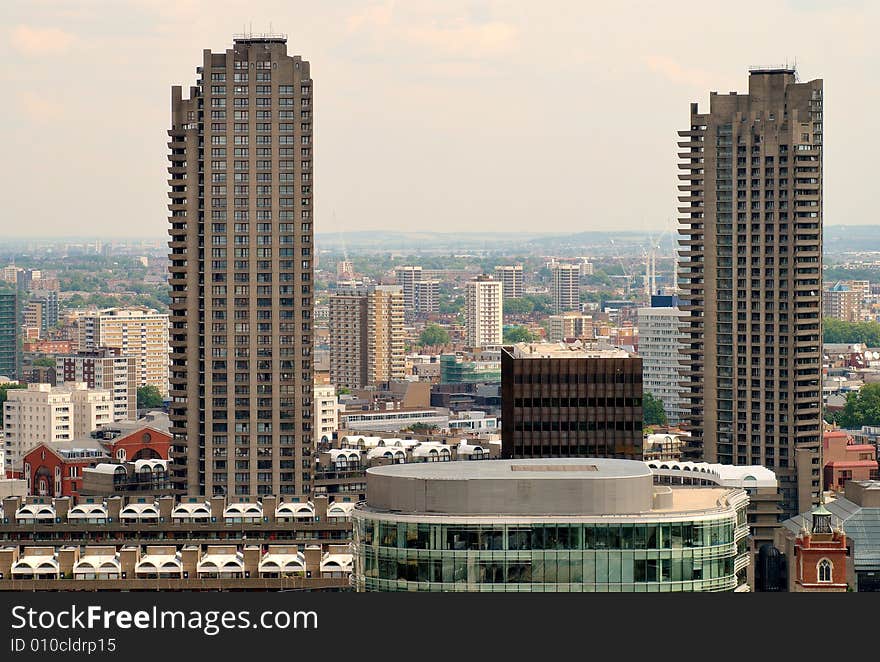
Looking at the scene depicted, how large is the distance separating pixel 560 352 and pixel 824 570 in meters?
30.0

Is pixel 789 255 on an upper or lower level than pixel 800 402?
upper

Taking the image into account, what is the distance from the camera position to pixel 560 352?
117 m

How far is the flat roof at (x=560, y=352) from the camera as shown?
114 m

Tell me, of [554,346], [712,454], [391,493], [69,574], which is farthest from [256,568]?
[712,454]

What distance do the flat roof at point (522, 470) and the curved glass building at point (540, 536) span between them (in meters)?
0.13

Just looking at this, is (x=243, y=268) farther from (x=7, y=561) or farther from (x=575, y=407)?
(x=7, y=561)

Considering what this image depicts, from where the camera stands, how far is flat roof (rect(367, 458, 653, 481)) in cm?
6500

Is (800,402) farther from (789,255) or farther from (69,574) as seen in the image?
(69,574)

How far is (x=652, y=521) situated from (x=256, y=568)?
41.5 m

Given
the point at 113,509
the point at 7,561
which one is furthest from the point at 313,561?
the point at 113,509

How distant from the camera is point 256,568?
102812 millimetres

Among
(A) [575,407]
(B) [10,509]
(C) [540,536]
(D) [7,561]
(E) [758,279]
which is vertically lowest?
(D) [7,561]

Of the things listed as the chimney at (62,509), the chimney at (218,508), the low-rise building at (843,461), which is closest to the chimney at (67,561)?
the chimney at (218,508)

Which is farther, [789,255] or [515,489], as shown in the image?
[789,255]
